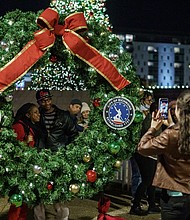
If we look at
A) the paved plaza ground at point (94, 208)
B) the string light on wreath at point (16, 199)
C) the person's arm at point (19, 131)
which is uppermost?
the person's arm at point (19, 131)

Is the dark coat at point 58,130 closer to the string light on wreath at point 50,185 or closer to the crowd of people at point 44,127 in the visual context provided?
the crowd of people at point 44,127

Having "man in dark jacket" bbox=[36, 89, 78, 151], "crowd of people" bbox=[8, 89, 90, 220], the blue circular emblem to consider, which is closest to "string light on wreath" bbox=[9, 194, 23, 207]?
"crowd of people" bbox=[8, 89, 90, 220]

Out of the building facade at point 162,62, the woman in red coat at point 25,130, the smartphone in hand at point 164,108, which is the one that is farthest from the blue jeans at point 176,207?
the building facade at point 162,62

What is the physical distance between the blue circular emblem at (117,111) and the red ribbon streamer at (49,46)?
1.30ft

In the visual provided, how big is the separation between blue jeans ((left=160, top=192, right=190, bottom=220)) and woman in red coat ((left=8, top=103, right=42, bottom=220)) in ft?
7.94

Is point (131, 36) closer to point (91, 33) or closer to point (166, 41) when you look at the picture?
point (166, 41)

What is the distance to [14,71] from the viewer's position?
233 inches

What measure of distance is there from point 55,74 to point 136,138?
45.0 feet

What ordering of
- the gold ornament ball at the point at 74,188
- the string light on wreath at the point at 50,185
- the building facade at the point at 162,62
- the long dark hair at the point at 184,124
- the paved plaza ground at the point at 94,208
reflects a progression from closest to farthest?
the long dark hair at the point at 184,124
the string light on wreath at the point at 50,185
the gold ornament ball at the point at 74,188
the paved plaza ground at the point at 94,208
the building facade at the point at 162,62

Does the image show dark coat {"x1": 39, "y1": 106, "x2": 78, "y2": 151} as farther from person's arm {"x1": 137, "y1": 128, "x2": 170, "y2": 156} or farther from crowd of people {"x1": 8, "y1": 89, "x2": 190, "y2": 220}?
person's arm {"x1": 137, "y1": 128, "x2": 170, "y2": 156}

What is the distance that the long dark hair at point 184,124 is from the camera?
13.8ft

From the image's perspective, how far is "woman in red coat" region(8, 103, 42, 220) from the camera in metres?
6.29

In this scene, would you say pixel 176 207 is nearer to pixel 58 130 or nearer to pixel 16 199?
pixel 16 199

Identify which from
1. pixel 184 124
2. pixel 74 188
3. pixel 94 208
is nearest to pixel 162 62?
pixel 94 208
